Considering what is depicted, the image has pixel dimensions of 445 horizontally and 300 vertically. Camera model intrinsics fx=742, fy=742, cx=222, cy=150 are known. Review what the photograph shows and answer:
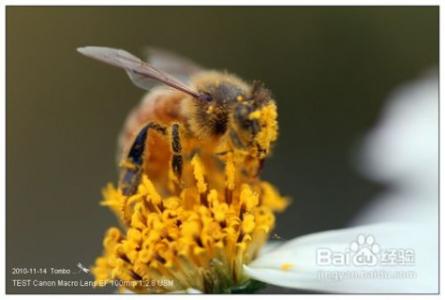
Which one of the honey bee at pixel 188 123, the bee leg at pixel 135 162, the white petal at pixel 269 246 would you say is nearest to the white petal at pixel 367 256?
the white petal at pixel 269 246

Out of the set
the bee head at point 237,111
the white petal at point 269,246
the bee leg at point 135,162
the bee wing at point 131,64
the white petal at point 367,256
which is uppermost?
the bee wing at point 131,64

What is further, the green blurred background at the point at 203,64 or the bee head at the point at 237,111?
the green blurred background at the point at 203,64

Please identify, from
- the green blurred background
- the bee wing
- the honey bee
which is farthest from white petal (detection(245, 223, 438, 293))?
the bee wing

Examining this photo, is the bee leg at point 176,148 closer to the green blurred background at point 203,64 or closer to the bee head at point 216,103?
the bee head at point 216,103

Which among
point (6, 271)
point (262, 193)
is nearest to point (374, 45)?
point (262, 193)

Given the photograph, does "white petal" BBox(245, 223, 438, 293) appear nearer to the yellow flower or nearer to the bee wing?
the yellow flower

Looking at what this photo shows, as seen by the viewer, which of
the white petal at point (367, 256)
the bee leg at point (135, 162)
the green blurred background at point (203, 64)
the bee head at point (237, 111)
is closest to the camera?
the bee head at point (237, 111)

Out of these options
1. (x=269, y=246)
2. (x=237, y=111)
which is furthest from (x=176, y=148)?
(x=269, y=246)
